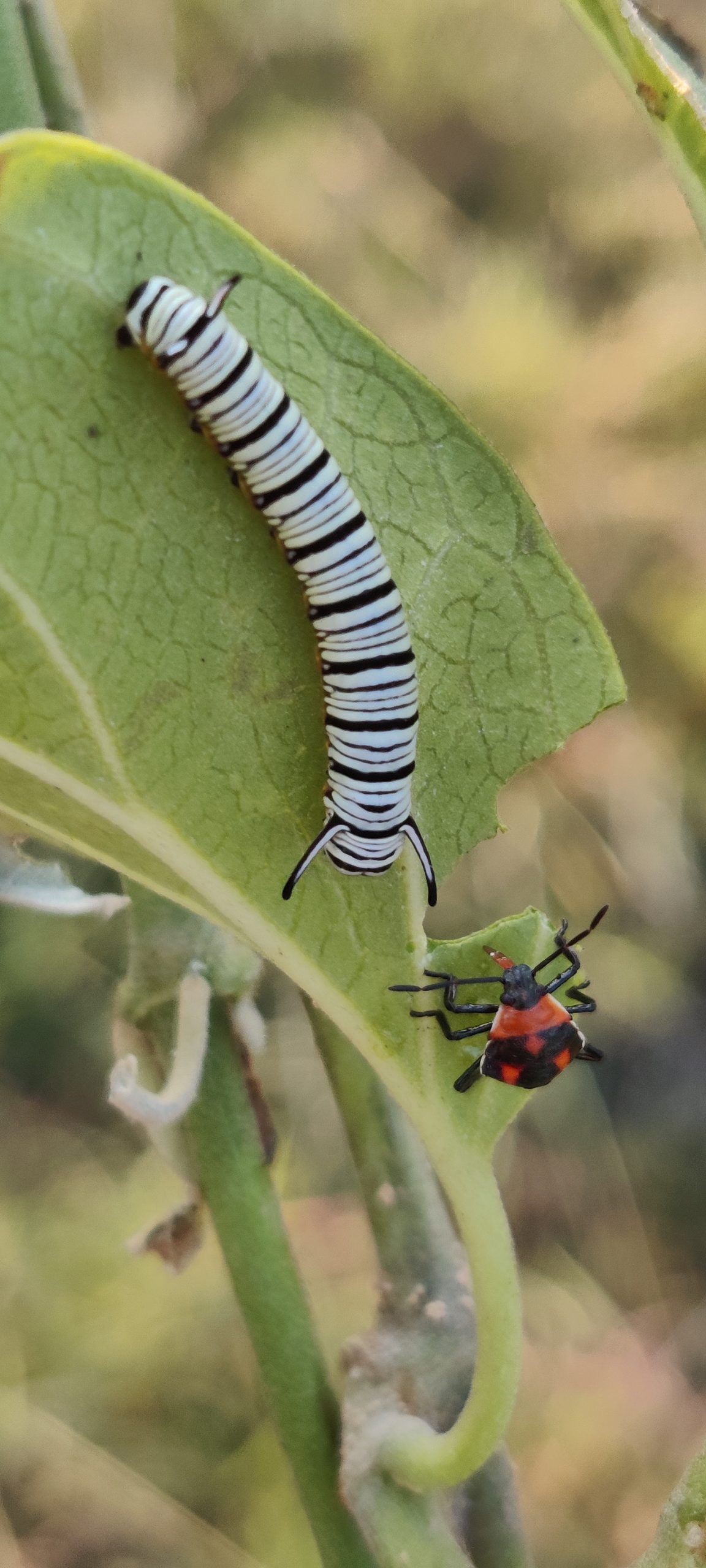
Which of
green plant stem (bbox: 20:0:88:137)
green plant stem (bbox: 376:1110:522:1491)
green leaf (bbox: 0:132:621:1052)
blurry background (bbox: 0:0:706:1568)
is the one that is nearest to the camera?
green leaf (bbox: 0:132:621:1052)

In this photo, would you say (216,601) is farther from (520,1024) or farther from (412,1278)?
(412,1278)

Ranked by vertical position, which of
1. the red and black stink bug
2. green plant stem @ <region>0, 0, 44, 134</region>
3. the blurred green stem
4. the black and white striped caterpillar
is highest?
green plant stem @ <region>0, 0, 44, 134</region>

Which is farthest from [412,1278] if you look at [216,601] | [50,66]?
[50,66]

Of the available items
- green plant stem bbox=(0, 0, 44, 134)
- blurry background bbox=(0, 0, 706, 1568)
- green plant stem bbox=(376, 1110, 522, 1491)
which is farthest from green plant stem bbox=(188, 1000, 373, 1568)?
blurry background bbox=(0, 0, 706, 1568)

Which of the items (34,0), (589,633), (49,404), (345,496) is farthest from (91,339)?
(34,0)

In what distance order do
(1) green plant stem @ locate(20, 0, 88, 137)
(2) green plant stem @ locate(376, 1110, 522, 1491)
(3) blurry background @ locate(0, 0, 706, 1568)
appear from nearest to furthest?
(2) green plant stem @ locate(376, 1110, 522, 1491) → (1) green plant stem @ locate(20, 0, 88, 137) → (3) blurry background @ locate(0, 0, 706, 1568)

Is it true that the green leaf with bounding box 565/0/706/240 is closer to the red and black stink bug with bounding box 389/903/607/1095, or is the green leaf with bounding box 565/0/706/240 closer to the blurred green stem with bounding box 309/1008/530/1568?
the red and black stink bug with bounding box 389/903/607/1095

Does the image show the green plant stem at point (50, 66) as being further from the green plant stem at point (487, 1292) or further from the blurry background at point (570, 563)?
the blurry background at point (570, 563)

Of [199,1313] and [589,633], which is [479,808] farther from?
[199,1313]
